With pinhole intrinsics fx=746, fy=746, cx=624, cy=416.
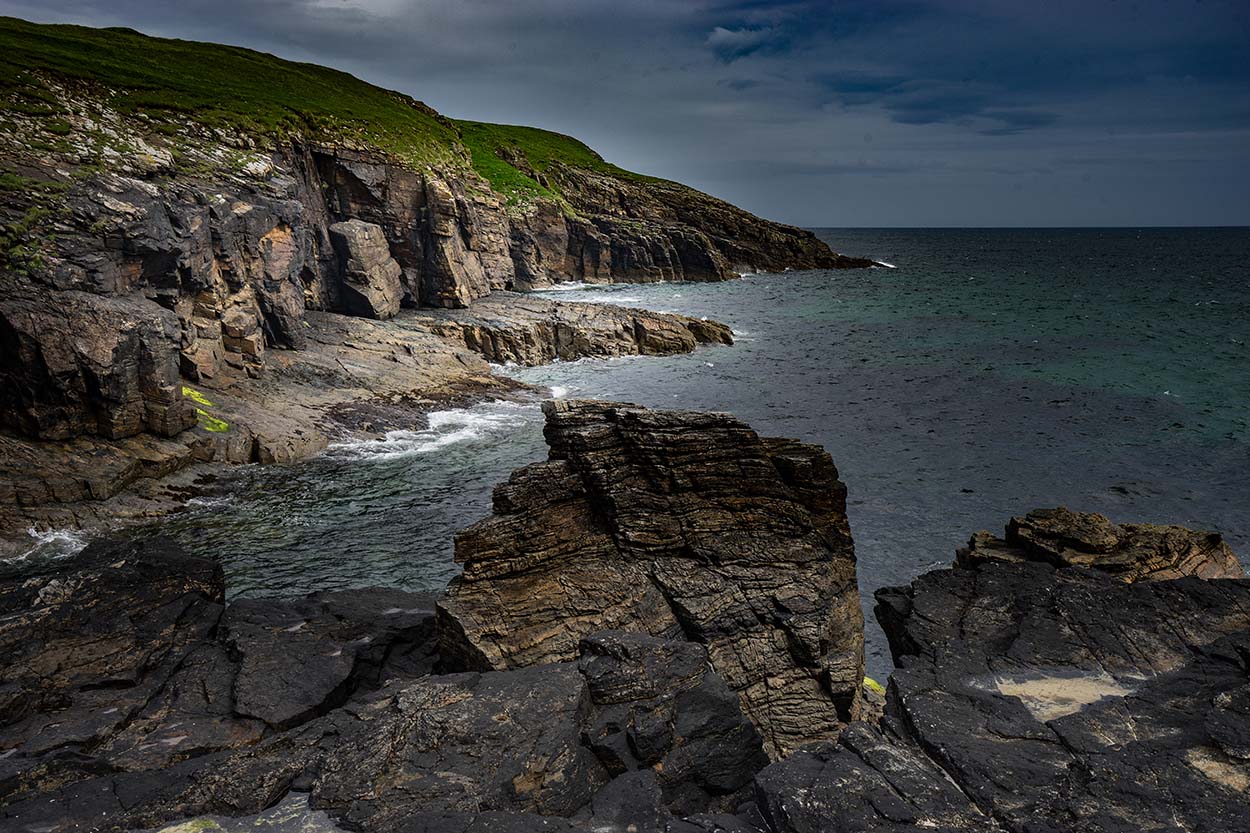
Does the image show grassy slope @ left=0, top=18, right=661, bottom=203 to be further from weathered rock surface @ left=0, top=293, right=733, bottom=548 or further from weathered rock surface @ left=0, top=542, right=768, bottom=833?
weathered rock surface @ left=0, top=542, right=768, bottom=833

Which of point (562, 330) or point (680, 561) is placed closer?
point (680, 561)

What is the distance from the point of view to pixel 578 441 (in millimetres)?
18672

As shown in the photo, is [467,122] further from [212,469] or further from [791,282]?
[212,469]

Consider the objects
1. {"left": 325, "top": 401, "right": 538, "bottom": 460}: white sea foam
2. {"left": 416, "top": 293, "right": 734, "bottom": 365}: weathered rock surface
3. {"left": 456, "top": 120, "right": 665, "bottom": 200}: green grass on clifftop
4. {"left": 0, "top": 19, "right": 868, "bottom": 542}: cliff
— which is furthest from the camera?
{"left": 456, "top": 120, "right": 665, "bottom": 200}: green grass on clifftop

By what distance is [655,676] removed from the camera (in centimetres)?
1307

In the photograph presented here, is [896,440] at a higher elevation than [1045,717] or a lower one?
lower

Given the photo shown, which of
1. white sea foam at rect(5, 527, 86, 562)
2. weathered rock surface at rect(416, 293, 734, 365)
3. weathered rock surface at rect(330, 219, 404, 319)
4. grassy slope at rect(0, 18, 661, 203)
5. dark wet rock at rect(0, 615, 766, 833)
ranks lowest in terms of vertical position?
white sea foam at rect(5, 527, 86, 562)

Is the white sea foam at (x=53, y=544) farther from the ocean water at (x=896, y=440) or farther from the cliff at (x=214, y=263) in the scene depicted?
the ocean water at (x=896, y=440)

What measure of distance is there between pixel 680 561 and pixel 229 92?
67530 mm

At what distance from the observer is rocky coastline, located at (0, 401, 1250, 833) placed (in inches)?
386

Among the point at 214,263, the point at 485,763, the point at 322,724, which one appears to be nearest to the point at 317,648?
the point at 322,724

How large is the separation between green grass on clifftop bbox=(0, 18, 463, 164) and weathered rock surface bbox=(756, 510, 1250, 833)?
5460 cm

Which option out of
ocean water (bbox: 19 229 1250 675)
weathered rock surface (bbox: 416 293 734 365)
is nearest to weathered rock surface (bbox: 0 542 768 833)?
ocean water (bbox: 19 229 1250 675)

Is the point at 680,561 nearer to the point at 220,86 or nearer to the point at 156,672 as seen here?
the point at 156,672
